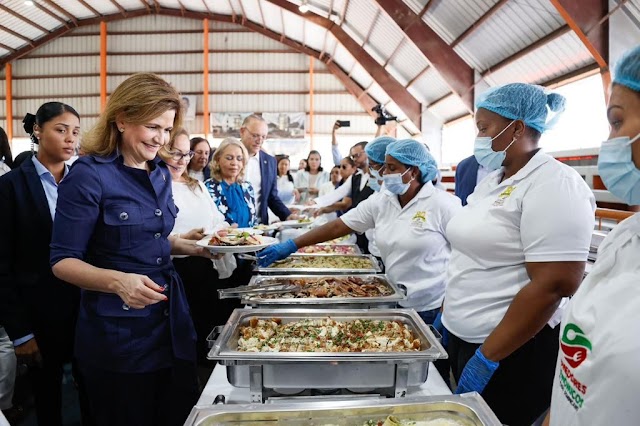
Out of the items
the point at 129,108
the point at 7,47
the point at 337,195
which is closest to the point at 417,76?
the point at 337,195

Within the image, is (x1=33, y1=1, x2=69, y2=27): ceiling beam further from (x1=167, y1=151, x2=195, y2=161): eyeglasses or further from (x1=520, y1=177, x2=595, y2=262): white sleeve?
(x1=520, y1=177, x2=595, y2=262): white sleeve

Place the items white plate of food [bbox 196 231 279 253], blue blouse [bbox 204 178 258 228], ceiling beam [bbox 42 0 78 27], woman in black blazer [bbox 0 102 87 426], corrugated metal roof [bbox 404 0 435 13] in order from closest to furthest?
woman in black blazer [bbox 0 102 87 426], white plate of food [bbox 196 231 279 253], blue blouse [bbox 204 178 258 228], corrugated metal roof [bbox 404 0 435 13], ceiling beam [bbox 42 0 78 27]

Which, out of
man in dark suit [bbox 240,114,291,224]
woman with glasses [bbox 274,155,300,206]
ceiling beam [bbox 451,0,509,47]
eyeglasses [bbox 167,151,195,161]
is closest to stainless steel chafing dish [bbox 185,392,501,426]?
eyeglasses [bbox 167,151,195,161]

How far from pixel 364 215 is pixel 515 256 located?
3.74 ft

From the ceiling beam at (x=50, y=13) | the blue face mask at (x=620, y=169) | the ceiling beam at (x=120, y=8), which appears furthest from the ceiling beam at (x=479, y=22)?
the ceiling beam at (x=50, y=13)

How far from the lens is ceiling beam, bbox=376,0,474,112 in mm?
6738

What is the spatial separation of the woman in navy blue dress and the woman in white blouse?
5558 mm

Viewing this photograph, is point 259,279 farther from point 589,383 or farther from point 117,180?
point 589,383

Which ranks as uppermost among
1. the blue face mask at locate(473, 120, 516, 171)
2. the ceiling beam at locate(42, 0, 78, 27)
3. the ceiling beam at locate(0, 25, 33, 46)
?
the ceiling beam at locate(42, 0, 78, 27)

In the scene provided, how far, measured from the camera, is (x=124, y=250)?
1.27 metres

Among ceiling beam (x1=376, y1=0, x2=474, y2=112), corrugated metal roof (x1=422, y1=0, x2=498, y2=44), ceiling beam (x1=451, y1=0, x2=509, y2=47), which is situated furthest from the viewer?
ceiling beam (x1=376, y1=0, x2=474, y2=112)

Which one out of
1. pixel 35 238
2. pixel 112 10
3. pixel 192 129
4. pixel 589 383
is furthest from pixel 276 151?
pixel 589 383

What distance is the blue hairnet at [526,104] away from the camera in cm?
125

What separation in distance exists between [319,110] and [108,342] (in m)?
11.2
